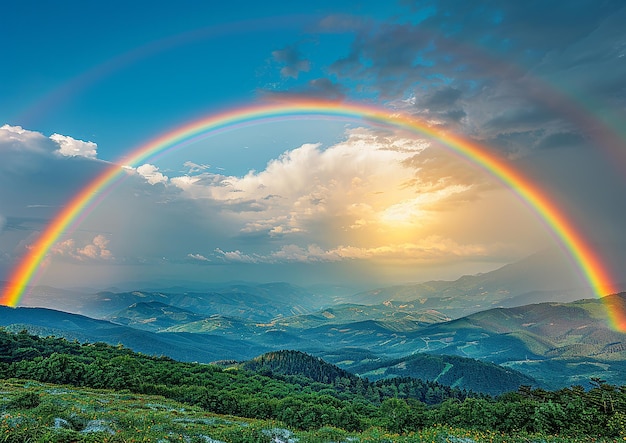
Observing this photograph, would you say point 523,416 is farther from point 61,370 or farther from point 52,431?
point 61,370

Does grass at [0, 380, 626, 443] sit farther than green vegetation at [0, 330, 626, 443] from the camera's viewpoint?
No

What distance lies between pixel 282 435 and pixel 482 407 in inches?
1256

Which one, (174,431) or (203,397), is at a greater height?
(174,431)

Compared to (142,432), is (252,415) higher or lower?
lower

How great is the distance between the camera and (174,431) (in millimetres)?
34656

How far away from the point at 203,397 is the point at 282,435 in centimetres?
4928

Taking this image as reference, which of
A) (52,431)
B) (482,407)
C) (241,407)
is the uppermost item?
(52,431)

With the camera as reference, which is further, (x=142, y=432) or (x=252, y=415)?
(x=252, y=415)

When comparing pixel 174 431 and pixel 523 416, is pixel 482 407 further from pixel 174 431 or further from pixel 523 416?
pixel 174 431

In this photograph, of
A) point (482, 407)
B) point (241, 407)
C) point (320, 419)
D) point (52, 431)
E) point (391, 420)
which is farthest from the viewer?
point (241, 407)

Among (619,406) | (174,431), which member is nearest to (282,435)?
(174,431)

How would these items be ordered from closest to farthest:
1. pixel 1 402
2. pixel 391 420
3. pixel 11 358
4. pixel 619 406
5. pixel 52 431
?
1. pixel 52 431
2. pixel 1 402
3. pixel 619 406
4. pixel 391 420
5. pixel 11 358

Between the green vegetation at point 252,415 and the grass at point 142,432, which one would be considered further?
the green vegetation at point 252,415

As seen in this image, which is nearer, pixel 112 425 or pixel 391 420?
pixel 112 425
